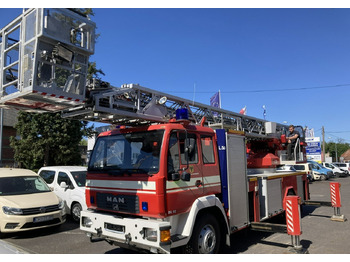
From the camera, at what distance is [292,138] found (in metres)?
9.61

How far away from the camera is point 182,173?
451cm

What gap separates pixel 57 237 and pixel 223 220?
4.15 meters

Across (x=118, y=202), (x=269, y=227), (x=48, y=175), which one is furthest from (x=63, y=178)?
(x=269, y=227)

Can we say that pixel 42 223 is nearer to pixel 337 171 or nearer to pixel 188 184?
pixel 188 184

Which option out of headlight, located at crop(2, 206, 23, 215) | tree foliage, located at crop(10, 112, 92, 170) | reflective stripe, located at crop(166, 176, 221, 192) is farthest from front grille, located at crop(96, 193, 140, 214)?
tree foliage, located at crop(10, 112, 92, 170)

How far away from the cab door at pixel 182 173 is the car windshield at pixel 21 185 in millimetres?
4902

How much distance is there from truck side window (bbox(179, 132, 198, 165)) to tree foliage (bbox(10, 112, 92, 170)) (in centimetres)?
1162

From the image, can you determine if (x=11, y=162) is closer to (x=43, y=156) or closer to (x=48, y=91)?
(x=43, y=156)

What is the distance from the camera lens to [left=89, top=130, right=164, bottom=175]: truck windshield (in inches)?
180

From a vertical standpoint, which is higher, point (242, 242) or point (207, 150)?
point (207, 150)

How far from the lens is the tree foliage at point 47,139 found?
14883 mm

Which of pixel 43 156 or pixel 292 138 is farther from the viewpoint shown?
pixel 43 156

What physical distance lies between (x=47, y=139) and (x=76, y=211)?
781 centimetres

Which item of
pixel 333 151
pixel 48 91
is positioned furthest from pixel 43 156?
pixel 333 151
